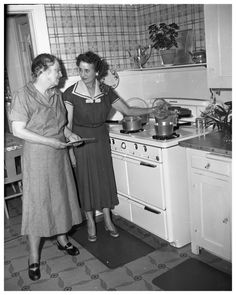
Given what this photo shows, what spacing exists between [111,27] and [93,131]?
1.09 metres

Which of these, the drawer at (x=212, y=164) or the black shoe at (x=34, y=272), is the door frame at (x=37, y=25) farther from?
the black shoe at (x=34, y=272)

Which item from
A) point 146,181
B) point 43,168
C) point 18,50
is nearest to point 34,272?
point 43,168

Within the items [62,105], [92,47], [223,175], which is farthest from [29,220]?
[92,47]

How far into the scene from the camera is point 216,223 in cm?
216

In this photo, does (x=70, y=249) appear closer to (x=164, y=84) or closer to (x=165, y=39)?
(x=164, y=84)

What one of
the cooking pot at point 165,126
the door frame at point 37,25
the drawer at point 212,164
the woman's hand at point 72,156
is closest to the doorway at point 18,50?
the door frame at point 37,25

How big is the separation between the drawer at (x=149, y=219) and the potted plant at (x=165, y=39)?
4.00 ft

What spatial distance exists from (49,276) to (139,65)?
195 cm

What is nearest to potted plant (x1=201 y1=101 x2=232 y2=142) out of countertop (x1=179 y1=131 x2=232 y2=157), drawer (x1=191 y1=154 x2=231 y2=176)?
countertop (x1=179 y1=131 x2=232 y2=157)

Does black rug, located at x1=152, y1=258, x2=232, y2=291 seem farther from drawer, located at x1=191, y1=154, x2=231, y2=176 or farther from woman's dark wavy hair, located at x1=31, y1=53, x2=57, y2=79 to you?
woman's dark wavy hair, located at x1=31, y1=53, x2=57, y2=79

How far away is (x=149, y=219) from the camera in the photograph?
262cm

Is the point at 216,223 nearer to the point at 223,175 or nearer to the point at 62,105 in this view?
the point at 223,175

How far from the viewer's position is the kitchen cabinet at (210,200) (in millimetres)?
2039

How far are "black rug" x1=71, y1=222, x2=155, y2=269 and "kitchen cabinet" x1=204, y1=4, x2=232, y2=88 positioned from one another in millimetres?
1276
